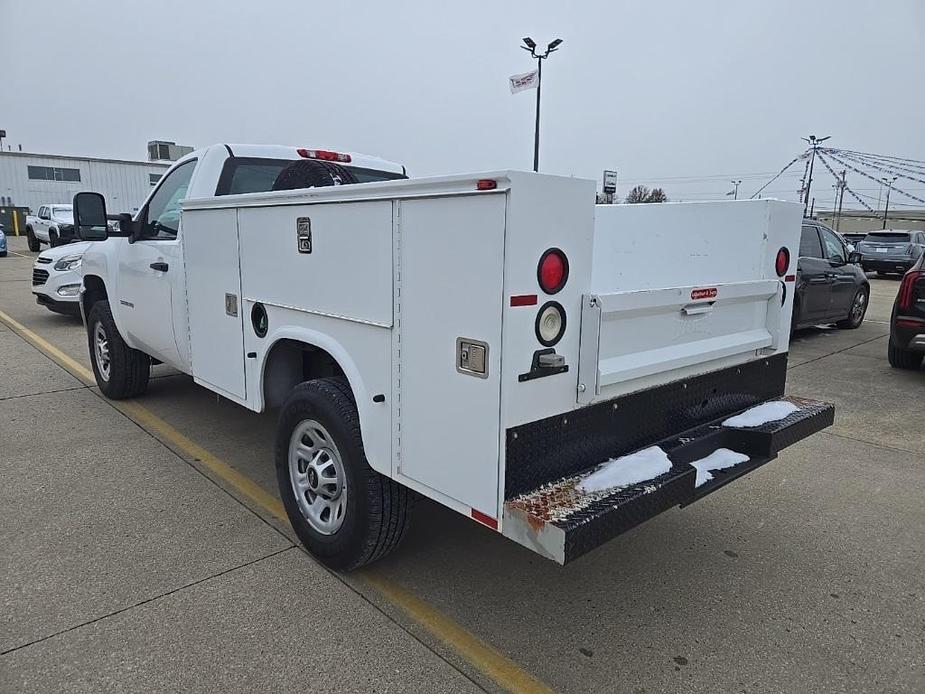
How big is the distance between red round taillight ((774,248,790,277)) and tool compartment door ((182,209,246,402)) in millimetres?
2836

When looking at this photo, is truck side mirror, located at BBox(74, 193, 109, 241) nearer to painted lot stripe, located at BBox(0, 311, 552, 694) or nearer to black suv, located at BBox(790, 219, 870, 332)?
painted lot stripe, located at BBox(0, 311, 552, 694)

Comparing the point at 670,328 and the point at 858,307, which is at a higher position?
the point at 670,328

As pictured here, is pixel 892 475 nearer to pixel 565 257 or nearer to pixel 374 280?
pixel 565 257

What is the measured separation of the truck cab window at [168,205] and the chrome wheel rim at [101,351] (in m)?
1.43

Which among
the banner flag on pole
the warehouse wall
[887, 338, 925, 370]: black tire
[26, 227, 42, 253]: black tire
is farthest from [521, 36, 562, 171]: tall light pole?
the warehouse wall

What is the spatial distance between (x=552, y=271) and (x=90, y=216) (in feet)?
13.7

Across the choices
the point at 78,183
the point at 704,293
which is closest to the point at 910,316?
the point at 704,293

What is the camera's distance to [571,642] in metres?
2.71

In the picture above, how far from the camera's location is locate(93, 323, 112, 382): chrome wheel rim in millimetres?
5953

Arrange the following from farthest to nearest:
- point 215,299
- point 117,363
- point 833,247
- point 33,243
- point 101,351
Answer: point 33,243 → point 833,247 → point 101,351 → point 117,363 → point 215,299

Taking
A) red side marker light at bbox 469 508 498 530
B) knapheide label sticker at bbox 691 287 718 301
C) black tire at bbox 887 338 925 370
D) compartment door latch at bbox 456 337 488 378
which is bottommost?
black tire at bbox 887 338 925 370

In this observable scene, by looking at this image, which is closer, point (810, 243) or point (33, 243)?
point (810, 243)

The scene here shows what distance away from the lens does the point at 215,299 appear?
157 inches

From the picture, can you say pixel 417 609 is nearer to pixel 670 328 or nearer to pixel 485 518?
pixel 485 518
